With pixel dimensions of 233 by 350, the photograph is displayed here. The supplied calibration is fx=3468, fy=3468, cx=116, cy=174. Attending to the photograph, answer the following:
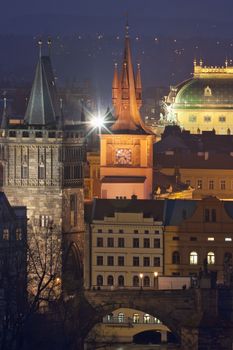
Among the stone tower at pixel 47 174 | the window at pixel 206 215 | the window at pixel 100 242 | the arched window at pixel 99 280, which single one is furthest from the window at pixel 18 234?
the window at pixel 206 215

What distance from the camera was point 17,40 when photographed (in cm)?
18500

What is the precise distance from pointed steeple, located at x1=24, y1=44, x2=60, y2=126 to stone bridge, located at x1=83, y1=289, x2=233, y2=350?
8290 mm

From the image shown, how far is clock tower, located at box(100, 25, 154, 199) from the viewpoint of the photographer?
375 ft

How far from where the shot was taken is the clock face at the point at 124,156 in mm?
114625

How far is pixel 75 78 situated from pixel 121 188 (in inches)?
2599

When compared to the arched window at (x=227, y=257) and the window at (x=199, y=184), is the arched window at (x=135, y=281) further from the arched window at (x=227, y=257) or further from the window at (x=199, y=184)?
the window at (x=199, y=184)

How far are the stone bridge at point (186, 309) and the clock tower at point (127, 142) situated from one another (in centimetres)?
1776

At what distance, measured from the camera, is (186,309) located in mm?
93812

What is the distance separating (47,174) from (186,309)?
33.2 ft

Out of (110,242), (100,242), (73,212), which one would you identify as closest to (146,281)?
(110,242)

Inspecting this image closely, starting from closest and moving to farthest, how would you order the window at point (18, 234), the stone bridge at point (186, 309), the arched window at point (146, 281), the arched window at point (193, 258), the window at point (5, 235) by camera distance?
1. the stone bridge at point (186, 309)
2. the window at point (5, 235)
3. the window at point (18, 234)
4. the arched window at point (146, 281)
5. the arched window at point (193, 258)

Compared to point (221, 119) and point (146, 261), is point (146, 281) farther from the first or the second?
point (221, 119)

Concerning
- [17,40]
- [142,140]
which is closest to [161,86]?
[17,40]

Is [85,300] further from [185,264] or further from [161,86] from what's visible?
[161,86]
